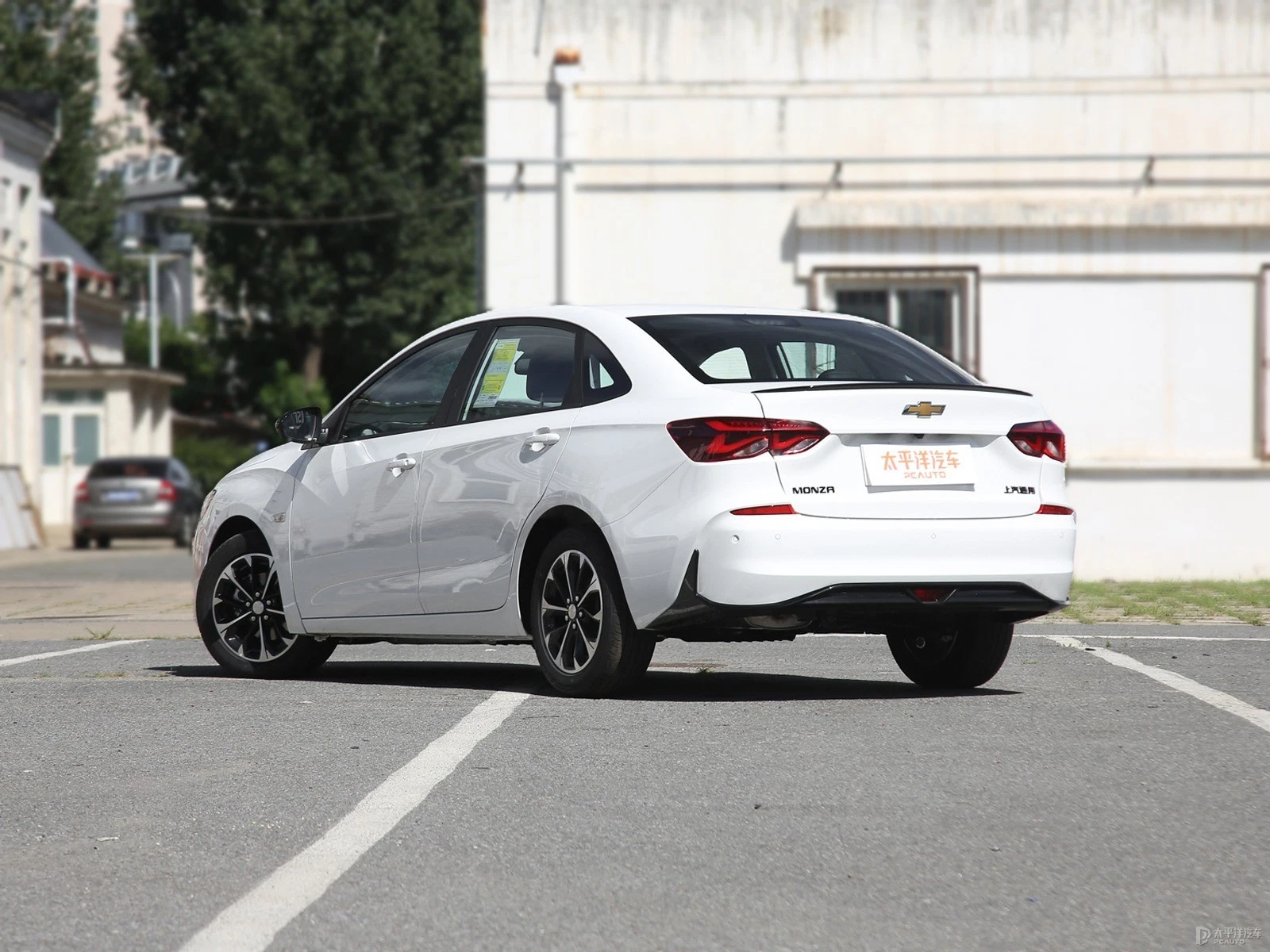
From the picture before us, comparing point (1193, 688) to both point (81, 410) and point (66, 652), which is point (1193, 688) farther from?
point (81, 410)

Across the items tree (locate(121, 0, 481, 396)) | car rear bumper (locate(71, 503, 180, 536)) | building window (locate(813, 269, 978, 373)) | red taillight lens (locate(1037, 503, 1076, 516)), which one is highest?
tree (locate(121, 0, 481, 396))

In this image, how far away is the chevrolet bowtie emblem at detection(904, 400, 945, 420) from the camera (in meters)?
8.11

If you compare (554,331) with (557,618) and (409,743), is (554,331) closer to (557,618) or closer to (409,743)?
(557,618)

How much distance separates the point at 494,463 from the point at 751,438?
1.33 m

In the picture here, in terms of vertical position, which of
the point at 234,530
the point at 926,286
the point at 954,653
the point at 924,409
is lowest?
the point at 954,653

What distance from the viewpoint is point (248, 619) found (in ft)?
33.2

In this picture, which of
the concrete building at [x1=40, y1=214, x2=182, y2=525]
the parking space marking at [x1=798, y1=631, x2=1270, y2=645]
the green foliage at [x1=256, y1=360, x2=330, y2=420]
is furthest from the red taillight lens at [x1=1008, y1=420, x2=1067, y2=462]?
the concrete building at [x1=40, y1=214, x2=182, y2=525]

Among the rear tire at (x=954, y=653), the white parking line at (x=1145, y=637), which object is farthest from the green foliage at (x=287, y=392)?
the rear tire at (x=954, y=653)

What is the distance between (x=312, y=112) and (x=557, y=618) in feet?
138

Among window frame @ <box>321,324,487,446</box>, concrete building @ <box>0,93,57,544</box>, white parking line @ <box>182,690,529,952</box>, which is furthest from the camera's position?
concrete building @ <box>0,93,57,544</box>

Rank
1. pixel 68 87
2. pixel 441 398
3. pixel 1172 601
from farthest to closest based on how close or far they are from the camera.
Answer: pixel 68 87
pixel 1172 601
pixel 441 398

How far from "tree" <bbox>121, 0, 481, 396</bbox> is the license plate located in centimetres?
4135

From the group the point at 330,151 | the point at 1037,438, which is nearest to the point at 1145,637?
the point at 1037,438

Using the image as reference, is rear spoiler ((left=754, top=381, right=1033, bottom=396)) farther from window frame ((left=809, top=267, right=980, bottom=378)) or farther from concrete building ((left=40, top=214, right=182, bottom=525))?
concrete building ((left=40, top=214, right=182, bottom=525))
